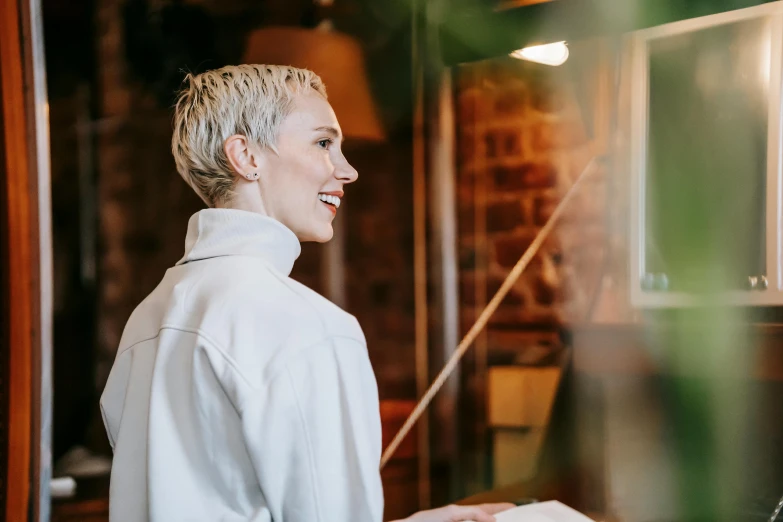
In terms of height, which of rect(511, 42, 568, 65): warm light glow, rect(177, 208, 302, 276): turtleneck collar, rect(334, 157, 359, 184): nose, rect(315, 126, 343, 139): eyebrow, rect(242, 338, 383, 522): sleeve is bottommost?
rect(242, 338, 383, 522): sleeve

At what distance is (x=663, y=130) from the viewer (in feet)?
3.33

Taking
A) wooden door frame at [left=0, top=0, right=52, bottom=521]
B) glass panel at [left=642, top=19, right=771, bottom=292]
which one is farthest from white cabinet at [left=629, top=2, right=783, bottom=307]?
wooden door frame at [left=0, top=0, right=52, bottom=521]

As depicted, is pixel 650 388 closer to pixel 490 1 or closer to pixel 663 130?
pixel 663 130

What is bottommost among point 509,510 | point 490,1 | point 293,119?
point 509,510

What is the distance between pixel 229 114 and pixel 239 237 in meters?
0.19

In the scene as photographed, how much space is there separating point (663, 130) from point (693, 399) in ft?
1.10

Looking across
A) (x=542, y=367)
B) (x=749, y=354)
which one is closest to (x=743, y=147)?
(x=749, y=354)

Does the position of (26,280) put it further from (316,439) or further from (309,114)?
(316,439)

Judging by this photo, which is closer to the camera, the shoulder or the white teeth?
the shoulder

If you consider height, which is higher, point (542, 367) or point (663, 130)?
point (663, 130)

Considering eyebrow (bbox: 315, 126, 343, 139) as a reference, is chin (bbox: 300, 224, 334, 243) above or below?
below

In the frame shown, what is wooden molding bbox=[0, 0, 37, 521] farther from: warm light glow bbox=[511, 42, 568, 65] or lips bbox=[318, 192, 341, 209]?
warm light glow bbox=[511, 42, 568, 65]

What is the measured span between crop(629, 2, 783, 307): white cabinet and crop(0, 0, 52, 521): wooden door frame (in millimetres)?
1128

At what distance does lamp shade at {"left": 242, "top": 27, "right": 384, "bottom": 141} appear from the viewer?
125 centimetres
